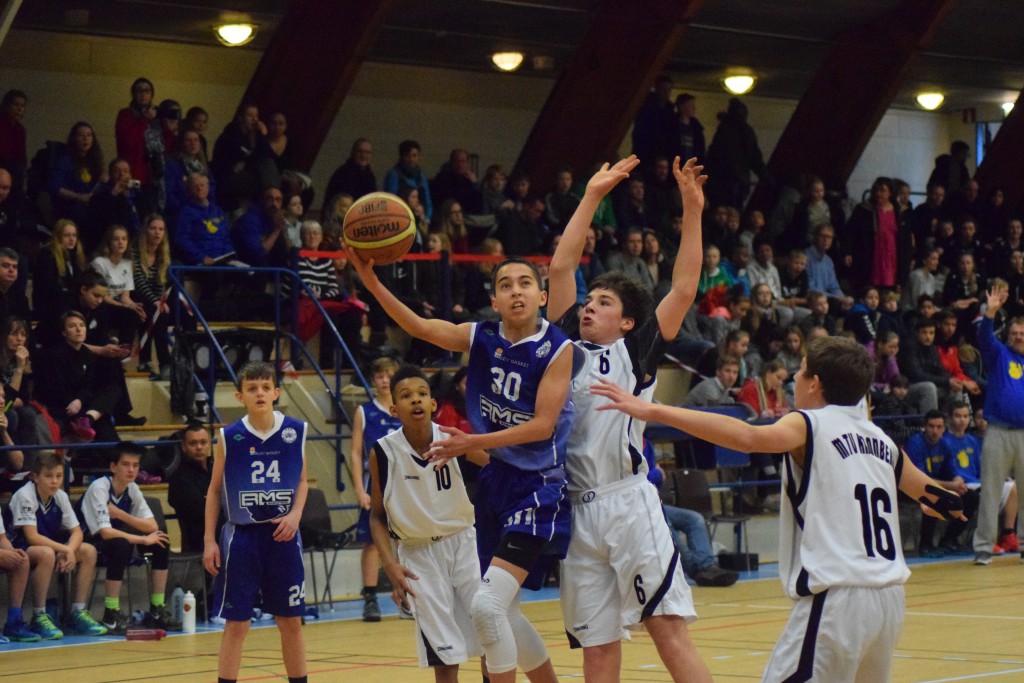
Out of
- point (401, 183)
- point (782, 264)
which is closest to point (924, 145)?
point (782, 264)

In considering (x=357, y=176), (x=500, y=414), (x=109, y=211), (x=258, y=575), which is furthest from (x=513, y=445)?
(x=357, y=176)

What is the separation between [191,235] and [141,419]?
2037 millimetres

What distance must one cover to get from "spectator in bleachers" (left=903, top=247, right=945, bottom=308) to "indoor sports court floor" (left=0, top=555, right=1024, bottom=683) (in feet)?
25.6

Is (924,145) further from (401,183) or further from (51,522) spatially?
(51,522)

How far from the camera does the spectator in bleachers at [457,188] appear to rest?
635 inches

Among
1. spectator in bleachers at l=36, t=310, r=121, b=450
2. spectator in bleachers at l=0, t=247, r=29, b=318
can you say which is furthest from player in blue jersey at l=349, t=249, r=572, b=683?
spectator in bleachers at l=0, t=247, r=29, b=318

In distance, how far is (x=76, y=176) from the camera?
44.4 ft

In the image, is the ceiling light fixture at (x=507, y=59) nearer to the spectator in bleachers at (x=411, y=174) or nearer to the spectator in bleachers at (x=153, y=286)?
the spectator in bleachers at (x=411, y=174)

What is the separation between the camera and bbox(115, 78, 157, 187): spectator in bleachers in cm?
1394

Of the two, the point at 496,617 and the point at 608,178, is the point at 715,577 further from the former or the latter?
the point at 496,617

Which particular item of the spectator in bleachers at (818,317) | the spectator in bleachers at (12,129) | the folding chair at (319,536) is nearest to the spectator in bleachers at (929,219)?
the spectator in bleachers at (818,317)

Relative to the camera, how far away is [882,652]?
4535 mm

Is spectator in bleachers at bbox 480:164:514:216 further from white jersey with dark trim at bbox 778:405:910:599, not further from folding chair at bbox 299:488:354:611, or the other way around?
white jersey with dark trim at bbox 778:405:910:599

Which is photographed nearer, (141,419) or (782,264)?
(141,419)
